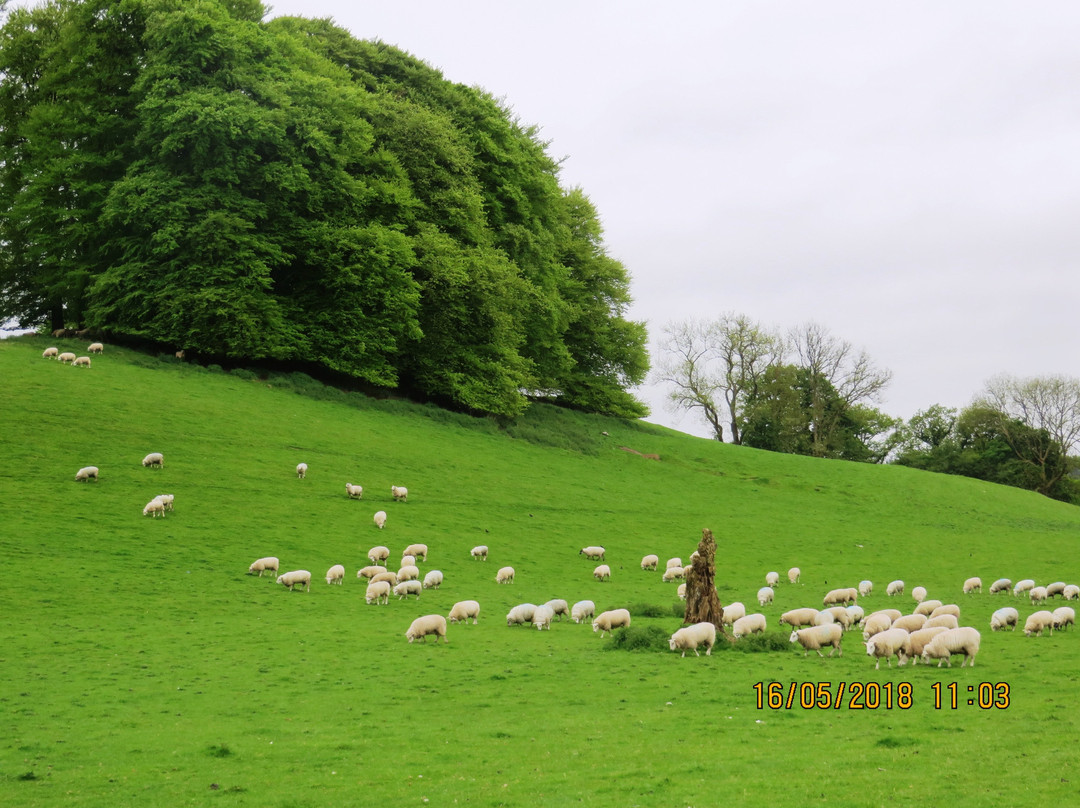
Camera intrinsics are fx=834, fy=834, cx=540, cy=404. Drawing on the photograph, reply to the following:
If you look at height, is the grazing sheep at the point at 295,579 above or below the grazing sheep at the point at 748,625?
below

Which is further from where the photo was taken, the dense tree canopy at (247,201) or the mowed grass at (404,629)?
the dense tree canopy at (247,201)

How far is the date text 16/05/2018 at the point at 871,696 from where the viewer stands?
43.9ft

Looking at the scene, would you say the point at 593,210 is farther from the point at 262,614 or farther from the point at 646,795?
the point at 646,795

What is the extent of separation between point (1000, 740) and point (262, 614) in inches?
666

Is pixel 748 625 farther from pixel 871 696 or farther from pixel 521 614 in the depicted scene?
pixel 521 614

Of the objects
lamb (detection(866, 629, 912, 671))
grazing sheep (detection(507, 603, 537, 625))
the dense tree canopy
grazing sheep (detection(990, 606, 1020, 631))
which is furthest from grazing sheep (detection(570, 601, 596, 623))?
the dense tree canopy

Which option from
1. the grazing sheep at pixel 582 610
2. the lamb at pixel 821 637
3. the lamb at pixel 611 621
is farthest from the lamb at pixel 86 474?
the lamb at pixel 821 637

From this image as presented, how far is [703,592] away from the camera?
62.3 ft

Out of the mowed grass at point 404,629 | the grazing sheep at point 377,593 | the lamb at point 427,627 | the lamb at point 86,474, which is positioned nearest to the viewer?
the mowed grass at point 404,629

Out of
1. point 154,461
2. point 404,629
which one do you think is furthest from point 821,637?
point 154,461

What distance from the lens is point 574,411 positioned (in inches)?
2462

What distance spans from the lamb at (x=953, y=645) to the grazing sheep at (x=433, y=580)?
14.1 metres

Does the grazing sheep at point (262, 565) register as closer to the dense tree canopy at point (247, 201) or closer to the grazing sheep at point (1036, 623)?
the dense tree canopy at point (247, 201)

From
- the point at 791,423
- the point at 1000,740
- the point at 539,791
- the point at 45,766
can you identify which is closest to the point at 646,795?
the point at 539,791
